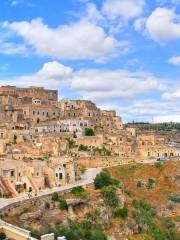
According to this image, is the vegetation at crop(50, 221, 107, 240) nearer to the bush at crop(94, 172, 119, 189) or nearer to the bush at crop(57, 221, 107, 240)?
the bush at crop(57, 221, 107, 240)

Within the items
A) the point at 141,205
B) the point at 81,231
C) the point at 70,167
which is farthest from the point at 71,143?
the point at 81,231

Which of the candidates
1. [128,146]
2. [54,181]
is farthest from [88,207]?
[128,146]

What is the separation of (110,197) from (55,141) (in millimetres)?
14549

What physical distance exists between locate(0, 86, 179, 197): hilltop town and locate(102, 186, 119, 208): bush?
15.2 ft

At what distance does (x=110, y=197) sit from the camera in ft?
164

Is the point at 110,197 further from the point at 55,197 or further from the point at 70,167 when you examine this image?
the point at 55,197

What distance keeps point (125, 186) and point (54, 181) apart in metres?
11.6

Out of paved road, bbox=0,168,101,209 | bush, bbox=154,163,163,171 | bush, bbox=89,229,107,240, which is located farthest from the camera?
bush, bbox=154,163,163,171

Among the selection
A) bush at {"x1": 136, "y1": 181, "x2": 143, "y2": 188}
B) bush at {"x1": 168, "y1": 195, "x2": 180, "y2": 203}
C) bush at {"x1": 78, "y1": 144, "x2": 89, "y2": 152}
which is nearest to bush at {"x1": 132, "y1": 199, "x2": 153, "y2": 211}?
bush at {"x1": 168, "y1": 195, "x2": 180, "y2": 203}

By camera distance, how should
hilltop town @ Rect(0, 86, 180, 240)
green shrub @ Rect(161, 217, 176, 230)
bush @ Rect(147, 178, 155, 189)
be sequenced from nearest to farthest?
hilltop town @ Rect(0, 86, 180, 240) → green shrub @ Rect(161, 217, 176, 230) → bush @ Rect(147, 178, 155, 189)

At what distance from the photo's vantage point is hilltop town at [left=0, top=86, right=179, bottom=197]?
49.4 meters

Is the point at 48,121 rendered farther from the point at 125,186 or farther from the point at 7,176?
the point at 7,176

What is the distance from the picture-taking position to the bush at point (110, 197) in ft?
163

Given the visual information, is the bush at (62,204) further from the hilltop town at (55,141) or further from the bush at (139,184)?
the bush at (139,184)
